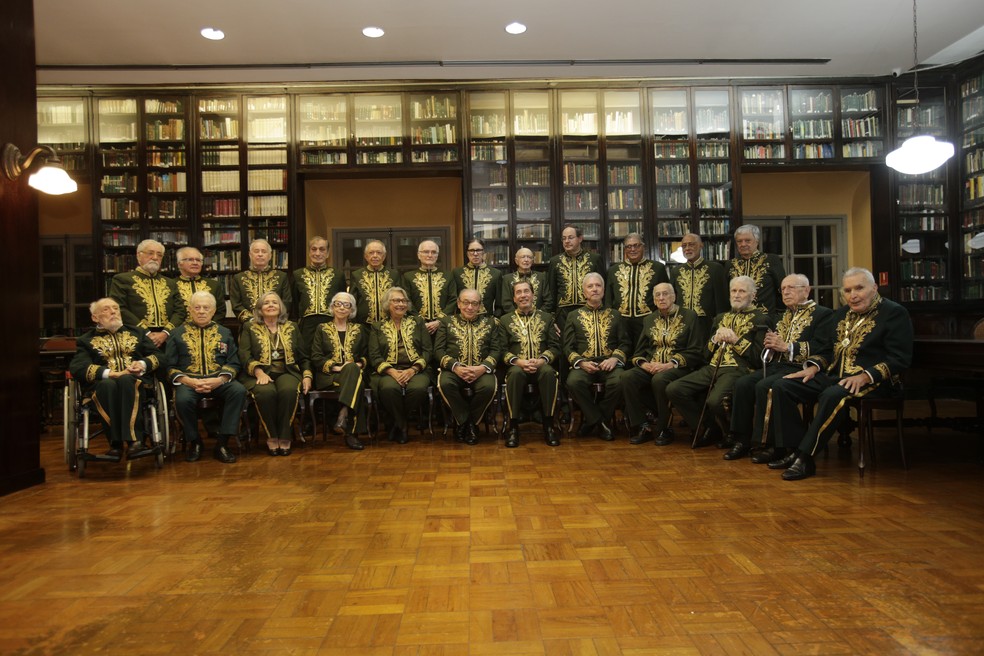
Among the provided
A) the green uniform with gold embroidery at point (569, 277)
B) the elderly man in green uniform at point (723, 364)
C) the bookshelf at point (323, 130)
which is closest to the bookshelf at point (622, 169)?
the green uniform with gold embroidery at point (569, 277)

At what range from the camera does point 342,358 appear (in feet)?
18.1

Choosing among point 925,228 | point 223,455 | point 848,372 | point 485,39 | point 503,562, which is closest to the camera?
point 503,562

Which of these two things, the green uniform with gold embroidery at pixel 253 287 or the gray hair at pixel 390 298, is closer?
the gray hair at pixel 390 298

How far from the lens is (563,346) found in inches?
229

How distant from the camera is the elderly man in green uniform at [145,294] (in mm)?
5672

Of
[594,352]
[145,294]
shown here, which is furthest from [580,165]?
[145,294]

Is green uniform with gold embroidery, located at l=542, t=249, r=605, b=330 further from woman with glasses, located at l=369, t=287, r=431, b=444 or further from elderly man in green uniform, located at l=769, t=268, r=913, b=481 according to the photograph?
elderly man in green uniform, located at l=769, t=268, r=913, b=481

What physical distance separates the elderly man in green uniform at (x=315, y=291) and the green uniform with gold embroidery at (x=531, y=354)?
1.63 meters

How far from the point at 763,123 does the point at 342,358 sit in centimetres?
571

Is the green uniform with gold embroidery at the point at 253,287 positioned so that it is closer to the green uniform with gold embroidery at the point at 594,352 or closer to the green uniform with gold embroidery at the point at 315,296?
the green uniform with gold embroidery at the point at 315,296

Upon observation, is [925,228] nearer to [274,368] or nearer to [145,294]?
[274,368]

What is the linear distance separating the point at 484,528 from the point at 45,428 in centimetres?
560

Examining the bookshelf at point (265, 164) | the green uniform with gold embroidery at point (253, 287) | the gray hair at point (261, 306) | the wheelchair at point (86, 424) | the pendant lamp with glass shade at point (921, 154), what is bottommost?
the wheelchair at point (86, 424)

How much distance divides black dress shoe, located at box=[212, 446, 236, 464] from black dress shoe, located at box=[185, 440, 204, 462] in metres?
0.12
